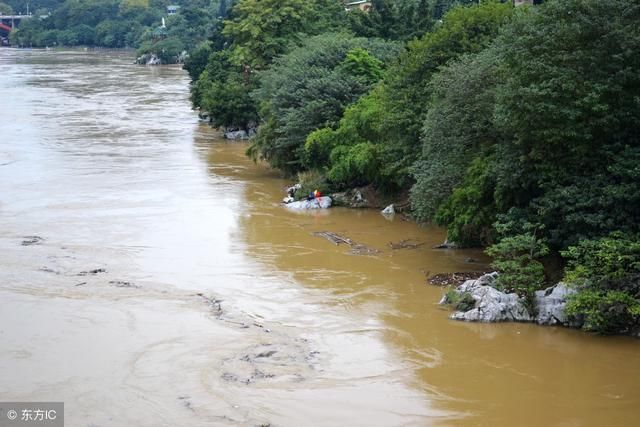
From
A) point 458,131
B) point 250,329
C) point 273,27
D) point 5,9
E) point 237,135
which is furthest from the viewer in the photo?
point 5,9

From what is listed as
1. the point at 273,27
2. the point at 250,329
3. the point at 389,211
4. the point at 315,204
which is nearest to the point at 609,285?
the point at 250,329

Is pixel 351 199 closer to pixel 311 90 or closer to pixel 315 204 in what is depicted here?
pixel 315 204

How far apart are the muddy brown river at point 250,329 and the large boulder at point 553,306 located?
0.85ft

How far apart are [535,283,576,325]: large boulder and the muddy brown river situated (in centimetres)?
26

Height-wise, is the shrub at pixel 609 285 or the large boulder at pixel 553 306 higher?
the shrub at pixel 609 285

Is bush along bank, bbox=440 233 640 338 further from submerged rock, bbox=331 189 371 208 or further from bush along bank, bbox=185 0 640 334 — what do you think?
submerged rock, bbox=331 189 371 208

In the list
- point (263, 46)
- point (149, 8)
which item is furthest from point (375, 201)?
point (149, 8)

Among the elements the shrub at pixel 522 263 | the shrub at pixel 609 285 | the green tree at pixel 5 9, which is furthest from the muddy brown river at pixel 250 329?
the green tree at pixel 5 9

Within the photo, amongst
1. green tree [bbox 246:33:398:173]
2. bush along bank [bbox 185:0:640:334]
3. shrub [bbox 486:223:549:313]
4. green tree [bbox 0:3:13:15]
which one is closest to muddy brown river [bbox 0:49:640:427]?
shrub [bbox 486:223:549:313]

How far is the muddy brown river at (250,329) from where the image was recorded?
14.0 m

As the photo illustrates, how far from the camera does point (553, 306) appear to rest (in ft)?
55.8

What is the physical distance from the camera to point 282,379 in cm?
1484

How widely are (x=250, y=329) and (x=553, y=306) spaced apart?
5717 mm

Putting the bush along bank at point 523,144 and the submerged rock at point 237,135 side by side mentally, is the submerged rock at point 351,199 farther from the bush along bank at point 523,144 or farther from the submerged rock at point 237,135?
the submerged rock at point 237,135
